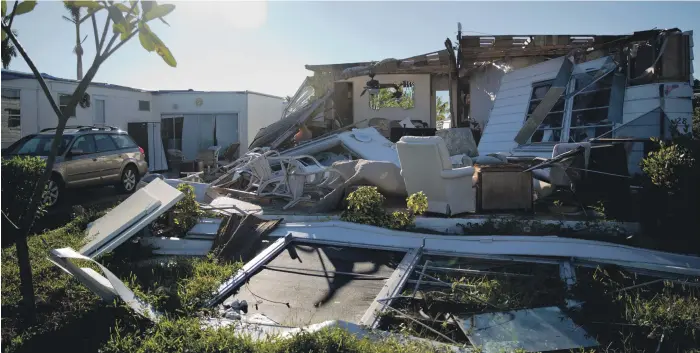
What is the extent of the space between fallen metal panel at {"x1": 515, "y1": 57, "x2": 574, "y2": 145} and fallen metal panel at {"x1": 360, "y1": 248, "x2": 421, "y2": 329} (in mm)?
6205

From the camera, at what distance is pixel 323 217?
698 centimetres

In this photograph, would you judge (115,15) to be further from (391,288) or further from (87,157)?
(87,157)

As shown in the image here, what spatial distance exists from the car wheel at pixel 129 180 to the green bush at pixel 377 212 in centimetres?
779

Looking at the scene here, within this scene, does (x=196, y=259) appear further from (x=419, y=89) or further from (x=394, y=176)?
(x=419, y=89)

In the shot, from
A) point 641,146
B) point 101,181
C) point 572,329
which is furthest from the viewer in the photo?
point 101,181

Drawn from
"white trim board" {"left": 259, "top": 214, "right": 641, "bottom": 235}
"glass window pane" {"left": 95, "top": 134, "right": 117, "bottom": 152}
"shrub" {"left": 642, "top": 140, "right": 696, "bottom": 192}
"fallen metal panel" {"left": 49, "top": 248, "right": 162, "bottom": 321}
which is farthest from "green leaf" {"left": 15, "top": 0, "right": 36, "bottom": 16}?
"glass window pane" {"left": 95, "top": 134, "right": 117, "bottom": 152}

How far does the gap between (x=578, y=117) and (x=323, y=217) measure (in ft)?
20.2

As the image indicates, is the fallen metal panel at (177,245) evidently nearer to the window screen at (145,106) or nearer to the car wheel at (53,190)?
the car wheel at (53,190)

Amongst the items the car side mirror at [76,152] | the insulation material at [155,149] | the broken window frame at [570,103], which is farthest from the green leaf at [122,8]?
the insulation material at [155,149]

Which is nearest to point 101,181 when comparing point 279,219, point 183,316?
point 279,219

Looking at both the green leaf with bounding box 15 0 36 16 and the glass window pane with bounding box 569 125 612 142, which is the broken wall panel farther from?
the glass window pane with bounding box 569 125 612 142

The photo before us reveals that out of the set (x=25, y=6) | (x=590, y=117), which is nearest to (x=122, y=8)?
(x=25, y=6)

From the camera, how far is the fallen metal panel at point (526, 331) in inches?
132

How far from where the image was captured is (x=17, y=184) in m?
7.22
